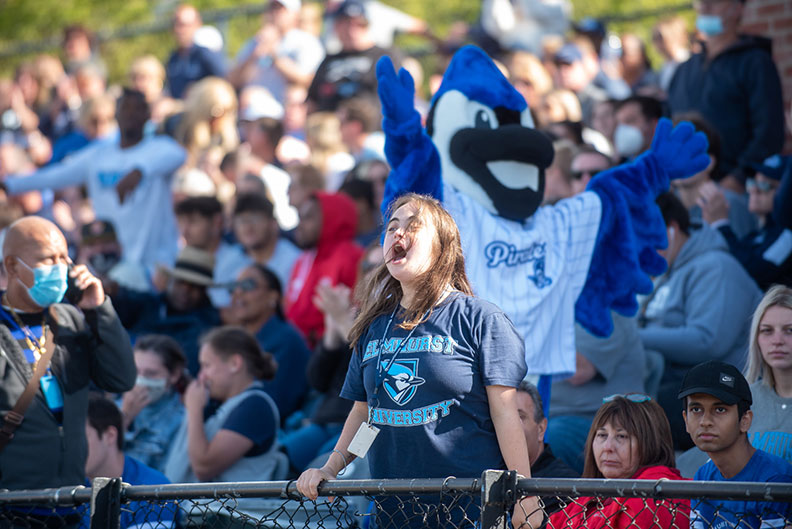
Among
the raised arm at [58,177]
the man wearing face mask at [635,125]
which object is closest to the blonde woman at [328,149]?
the raised arm at [58,177]

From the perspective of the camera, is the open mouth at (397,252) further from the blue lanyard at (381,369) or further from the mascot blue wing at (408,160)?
the mascot blue wing at (408,160)

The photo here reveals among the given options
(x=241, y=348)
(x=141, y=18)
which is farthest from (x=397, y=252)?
(x=141, y=18)

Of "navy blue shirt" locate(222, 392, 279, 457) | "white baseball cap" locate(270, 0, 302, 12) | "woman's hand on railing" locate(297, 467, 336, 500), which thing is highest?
"white baseball cap" locate(270, 0, 302, 12)

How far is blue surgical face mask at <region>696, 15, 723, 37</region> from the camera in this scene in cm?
701

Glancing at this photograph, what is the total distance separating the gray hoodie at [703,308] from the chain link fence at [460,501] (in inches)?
60.7

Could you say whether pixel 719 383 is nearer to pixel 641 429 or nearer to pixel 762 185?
pixel 641 429

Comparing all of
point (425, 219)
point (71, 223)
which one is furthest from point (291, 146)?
point (425, 219)

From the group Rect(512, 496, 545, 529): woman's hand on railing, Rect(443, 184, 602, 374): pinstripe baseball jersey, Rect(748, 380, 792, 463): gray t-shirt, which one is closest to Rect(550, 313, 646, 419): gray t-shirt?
Rect(443, 184, 602, 374): pinstripe baseball jersey

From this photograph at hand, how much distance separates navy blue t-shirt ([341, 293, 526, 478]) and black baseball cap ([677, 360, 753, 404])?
0.63 meters

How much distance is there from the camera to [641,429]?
3.76 meters

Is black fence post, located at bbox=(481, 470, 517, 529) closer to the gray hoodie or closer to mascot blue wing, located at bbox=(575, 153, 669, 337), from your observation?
A: mascot blue wing, located at bbox=(575, 153, 669, 337)

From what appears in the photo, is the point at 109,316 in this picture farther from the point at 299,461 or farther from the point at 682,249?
the point at 682,249

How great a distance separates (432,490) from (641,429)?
118 cm

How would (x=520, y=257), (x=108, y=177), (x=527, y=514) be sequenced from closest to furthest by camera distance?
(x=527, y=514), (x=520, y=257), (x=108, y=177)
